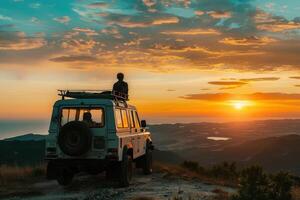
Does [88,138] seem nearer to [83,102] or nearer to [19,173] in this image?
[83,102]

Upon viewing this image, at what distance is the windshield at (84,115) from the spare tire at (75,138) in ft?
1.69

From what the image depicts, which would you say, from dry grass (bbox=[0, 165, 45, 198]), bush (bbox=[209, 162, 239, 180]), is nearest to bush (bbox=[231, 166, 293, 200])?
dry grass (bbox=[0, 165, 45, 198])

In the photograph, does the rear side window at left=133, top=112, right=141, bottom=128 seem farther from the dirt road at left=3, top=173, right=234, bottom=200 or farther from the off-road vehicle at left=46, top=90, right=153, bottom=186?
the dirt road at left=3, top=173, right=234, bottom=200

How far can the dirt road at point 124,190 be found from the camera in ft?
45.5

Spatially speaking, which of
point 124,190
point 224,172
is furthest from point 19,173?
point 224,172

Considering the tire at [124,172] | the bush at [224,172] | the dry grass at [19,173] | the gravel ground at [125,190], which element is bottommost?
the bush at [224,172]

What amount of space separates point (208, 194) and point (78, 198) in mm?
3714

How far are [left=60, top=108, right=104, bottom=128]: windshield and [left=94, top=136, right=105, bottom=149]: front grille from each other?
44cm

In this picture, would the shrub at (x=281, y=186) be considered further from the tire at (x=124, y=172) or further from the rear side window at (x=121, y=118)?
the rear side window at (x=121, y=118)

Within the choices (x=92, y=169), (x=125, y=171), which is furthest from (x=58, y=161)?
(x=125, y=171)

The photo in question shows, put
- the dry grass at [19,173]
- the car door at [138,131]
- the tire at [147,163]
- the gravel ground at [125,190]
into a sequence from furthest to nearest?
the tire at [147,163]
the dry grass at [19,173]
the car door at [138,131]
the gravel ground at [125,190]

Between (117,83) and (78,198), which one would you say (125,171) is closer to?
(78,198)

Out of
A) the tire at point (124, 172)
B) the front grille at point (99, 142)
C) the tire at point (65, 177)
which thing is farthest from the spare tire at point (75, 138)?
the tire at point (65, 177)

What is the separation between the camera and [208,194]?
47.6 ft
